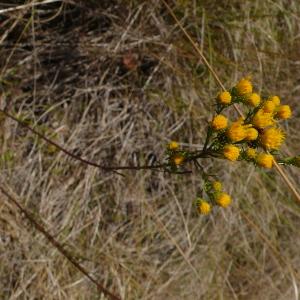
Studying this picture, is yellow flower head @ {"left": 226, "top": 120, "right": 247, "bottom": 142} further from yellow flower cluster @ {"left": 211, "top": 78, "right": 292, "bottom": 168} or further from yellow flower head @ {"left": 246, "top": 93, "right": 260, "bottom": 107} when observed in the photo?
yellow flower head @ {"left": 246, "top": 93, "right": 260, "bottom": 107}

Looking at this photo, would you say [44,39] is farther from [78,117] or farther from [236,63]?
[236,63]

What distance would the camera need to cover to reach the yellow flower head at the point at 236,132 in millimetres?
1469

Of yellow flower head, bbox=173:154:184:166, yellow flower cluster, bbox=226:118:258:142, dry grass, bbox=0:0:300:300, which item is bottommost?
dry grass, bbox=0:0:300:300

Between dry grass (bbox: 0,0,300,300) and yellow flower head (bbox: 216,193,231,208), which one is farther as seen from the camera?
dry grass (bbox: 0,0,300,300)

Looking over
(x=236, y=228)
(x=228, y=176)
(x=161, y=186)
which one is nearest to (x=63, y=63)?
(x=161, y=186)

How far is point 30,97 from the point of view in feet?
8.78

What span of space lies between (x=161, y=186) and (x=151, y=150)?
23 centimetres

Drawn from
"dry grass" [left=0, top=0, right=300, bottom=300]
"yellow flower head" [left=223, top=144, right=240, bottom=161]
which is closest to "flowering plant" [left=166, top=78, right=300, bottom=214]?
"yellow flower head" [left=223, top=144, right=240, bottom=161]

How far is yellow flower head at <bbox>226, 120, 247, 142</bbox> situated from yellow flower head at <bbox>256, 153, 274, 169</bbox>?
0.10m

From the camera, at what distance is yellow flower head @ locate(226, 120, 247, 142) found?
1469 mm

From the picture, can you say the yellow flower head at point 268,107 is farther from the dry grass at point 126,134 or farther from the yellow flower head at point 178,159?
the dry grass at point 126,134

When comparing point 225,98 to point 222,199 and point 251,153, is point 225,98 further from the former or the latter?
point 222,199

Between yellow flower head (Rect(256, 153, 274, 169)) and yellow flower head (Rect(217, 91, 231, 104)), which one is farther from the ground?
yellow flower head (Rect(217, 91, 231, 104))

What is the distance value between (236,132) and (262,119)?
0.12m
